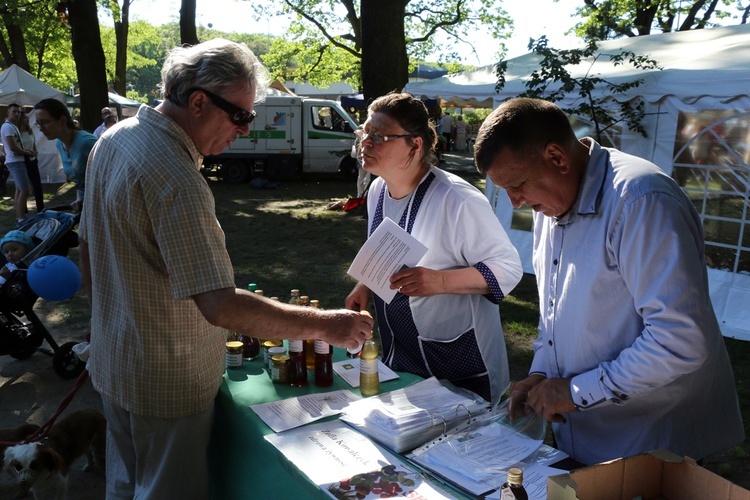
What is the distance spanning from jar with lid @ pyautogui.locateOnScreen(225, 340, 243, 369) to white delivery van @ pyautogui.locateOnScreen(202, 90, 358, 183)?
1451cm

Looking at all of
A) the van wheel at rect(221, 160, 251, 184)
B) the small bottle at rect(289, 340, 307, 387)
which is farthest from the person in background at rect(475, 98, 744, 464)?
the van wheel at rect(221, 160, 251, 184)

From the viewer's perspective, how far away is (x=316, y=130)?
55.0 ft

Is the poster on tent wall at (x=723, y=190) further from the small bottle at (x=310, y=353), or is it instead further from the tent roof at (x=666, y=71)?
the small bottle at (x=310, y=353)

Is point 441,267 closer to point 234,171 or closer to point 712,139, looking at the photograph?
point 712,139

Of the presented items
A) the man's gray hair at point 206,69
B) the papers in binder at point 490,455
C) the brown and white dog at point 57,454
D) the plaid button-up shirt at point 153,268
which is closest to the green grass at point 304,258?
the papers in binder at point 490,455

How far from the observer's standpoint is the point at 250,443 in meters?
2.06

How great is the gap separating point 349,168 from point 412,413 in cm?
1545

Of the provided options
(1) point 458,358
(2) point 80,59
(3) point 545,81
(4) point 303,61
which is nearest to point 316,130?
(2) point 80,59

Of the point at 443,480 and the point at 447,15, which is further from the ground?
the point at 447,15

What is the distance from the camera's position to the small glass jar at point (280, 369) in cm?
236

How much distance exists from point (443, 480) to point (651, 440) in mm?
631

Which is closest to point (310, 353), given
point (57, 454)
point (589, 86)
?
point (57, 454)

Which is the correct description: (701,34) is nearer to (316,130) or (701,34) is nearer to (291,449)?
(291,449)

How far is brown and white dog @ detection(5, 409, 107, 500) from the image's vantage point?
3.08 m
